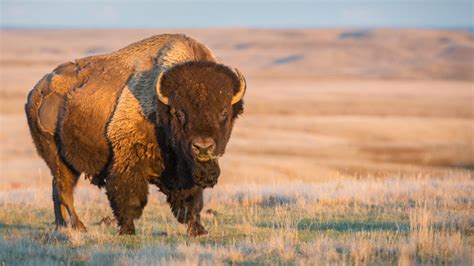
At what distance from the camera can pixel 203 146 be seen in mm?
A: 9148

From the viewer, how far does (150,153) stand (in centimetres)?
1047

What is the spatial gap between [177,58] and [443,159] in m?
22.4

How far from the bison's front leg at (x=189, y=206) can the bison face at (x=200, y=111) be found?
0.44 m

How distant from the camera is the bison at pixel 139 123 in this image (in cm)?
962

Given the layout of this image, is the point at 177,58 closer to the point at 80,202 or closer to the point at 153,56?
the point at 153,56

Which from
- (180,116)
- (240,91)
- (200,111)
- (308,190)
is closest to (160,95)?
(180,116)

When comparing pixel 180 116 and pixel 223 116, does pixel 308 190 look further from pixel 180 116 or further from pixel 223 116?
pixel 180 116

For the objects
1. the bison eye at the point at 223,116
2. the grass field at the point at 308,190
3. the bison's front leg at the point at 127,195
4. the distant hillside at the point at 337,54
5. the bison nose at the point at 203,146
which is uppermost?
the bison eye at the point at 223,116

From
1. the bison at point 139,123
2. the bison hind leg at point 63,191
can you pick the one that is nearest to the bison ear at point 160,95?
the bison at point 139,123

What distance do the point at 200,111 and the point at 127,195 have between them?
1.70m

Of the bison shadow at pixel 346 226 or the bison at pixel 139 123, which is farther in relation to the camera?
the bison shadow at pixel 346 226

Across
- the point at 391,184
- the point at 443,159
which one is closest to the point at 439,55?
the point at 443,159

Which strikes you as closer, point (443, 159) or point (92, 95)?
point (92, 95)

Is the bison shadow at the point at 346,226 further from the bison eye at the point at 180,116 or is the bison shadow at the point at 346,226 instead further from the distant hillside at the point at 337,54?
the distant hillside at the point at 337,54
